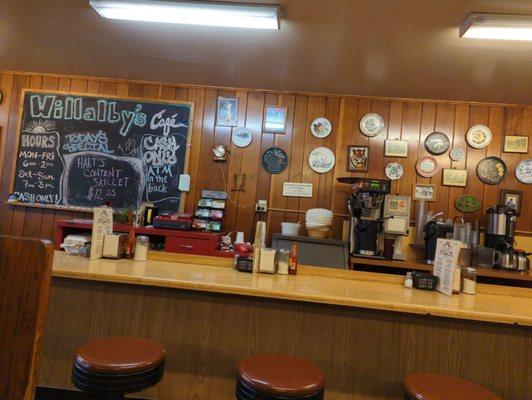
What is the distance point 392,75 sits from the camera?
10.4ft

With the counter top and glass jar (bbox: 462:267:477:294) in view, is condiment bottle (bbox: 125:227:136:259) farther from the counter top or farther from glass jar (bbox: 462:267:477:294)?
glass jar (bbox: 462:267:477:294)

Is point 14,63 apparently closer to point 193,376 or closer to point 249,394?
point 193,376

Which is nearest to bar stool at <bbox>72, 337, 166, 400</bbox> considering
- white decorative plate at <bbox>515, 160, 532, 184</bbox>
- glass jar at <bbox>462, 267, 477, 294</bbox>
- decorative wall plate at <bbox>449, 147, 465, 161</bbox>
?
glass jar at <bbox>462, 267, 477, 294</bbox>

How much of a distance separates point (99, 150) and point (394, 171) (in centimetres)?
313

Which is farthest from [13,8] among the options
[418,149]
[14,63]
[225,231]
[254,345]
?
[418,149]

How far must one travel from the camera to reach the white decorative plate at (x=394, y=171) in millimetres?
3771

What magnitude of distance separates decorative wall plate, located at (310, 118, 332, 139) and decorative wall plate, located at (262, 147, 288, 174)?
0.40 meters

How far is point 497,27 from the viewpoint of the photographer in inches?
87.0

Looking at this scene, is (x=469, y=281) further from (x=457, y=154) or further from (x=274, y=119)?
(x=274, y=119)

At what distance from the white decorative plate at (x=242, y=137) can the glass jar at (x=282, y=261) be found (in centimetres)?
205

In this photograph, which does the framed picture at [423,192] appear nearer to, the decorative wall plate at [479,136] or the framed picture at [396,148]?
the framed picture at [396,148]

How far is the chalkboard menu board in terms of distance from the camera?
3.89 m

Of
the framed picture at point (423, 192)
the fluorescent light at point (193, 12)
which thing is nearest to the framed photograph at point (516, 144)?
the framed picture at point (423, 192)

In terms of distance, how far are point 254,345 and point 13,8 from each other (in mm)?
2764
